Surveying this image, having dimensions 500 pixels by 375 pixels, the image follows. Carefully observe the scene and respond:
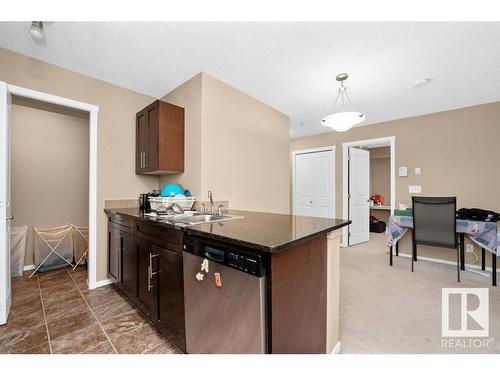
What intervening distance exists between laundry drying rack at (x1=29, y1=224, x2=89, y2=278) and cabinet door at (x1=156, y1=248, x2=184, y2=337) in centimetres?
234

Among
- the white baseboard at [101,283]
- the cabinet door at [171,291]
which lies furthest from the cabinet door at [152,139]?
the white baseboard at [101,283]

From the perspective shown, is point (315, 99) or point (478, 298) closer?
point (478, 298)

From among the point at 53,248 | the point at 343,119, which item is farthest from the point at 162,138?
the point at 53,248

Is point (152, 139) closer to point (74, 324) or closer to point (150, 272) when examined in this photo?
point (150, 272)

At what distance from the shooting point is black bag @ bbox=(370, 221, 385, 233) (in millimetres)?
5953

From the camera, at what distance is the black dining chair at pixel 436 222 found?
110 inches

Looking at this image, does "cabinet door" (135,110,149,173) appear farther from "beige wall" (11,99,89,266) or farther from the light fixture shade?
the light fixture shade

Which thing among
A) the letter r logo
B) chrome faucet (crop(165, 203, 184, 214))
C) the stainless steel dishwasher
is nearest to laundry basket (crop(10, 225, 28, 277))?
chrome faucet (crop(165, 203, 184, 214))
